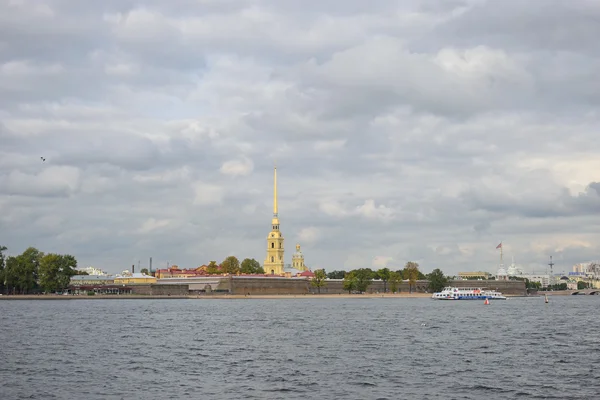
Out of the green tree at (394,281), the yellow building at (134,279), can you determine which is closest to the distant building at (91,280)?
the yellow building at (134,279)

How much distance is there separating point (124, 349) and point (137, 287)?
133 meters

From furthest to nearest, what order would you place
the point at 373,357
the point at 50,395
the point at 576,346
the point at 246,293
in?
1. the point at 246,293
2. the point at 576,346
3. the point at 373,357
4. the point at 50,395

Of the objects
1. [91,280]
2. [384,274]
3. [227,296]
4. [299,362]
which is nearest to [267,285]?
[227,296]

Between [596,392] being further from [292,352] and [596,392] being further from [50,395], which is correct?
[50,395]

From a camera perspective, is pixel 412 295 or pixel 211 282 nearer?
pixel 211 282

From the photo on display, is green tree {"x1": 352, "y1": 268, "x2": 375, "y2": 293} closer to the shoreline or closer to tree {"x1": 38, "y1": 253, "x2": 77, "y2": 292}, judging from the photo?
the shoreline

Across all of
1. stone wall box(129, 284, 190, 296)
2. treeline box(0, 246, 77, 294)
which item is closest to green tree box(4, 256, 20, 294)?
treeline box(0, 246, 77, 294)

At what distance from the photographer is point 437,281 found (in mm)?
192500

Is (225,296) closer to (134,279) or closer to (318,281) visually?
(318,281)

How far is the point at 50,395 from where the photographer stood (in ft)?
97.2

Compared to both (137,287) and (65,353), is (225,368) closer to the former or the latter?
(65,353)

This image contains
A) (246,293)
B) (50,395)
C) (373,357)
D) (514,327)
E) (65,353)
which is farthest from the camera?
(246,293)

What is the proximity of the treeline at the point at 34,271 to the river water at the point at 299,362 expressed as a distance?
3465 inches

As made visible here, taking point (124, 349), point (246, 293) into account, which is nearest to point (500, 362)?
point (124, 349)
